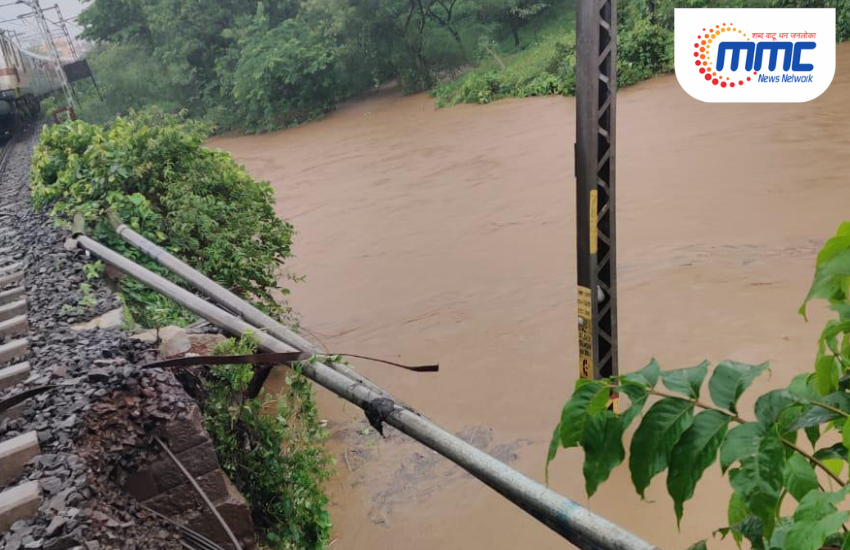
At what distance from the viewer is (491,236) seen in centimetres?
1009

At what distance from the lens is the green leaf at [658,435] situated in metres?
1.10

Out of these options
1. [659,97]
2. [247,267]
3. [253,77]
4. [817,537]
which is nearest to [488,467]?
[817,537]

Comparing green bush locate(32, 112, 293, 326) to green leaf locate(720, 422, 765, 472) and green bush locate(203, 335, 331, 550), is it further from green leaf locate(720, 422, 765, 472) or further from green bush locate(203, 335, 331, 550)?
green leaf locate(720, 422, 765, 472)

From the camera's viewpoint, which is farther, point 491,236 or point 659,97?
point 659,97

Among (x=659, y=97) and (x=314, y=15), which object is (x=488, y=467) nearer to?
(x=659, y=97)

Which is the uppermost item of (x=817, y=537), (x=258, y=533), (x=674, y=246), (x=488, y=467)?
(x=817, y=537)

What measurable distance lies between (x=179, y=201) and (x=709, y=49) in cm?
1035

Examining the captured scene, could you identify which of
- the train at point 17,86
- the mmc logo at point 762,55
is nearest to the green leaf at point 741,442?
the mmc logo at point 762,55

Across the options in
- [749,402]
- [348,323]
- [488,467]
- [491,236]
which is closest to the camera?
[488,467]

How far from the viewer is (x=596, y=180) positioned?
352cm

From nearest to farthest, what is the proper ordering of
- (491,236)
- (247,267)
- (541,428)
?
(541,428) → (247,267) → (491,236)

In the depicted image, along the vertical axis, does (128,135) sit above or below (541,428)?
above

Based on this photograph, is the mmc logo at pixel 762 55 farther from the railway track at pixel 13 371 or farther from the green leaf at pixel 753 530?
the green leaf at pixel 753 530

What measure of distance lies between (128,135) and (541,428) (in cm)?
521
